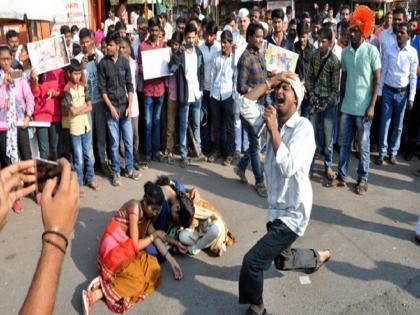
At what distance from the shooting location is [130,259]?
159 inches

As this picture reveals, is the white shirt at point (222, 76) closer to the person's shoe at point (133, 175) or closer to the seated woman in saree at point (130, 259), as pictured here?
the person's shoe at point (133, 175)

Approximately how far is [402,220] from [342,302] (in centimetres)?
185

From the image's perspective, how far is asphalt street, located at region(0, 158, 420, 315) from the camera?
3809mm

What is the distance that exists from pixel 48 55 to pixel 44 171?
4.46 m

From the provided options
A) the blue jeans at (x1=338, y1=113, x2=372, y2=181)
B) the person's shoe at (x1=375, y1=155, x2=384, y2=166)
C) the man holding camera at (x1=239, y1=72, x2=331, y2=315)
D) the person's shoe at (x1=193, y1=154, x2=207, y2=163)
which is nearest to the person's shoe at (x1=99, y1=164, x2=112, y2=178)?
the person's shoe at (x1=193, y1=154, x2=207, y2=163)

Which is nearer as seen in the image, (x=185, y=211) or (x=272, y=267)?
(x=272, y=267)

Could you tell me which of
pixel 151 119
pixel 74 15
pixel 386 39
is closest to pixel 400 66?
pixel 386 39

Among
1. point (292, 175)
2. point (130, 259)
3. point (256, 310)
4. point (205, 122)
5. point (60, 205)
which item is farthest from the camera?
point (205, 122)

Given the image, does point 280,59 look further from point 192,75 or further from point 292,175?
point 292,175

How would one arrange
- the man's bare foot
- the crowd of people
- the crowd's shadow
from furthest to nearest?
the crowd's shadow
the man's bare foot
the crowd of people

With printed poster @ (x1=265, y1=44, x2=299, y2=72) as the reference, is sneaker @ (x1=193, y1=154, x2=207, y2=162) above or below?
below

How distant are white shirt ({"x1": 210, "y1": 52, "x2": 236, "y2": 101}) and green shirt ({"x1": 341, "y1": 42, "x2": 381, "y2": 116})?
163 centimetres

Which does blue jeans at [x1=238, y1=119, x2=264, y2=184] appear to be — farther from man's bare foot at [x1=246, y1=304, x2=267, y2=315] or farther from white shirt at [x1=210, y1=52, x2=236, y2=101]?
man's bare foot at [x1=246, y1=304, x2=267, y2=315]

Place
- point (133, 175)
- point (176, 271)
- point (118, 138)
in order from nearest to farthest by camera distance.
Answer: point (176, 271) → point (118, 138) → point (133, 175)
